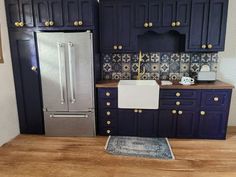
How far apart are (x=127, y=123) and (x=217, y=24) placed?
195cm

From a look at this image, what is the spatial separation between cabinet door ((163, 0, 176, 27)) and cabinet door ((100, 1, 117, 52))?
0.73m

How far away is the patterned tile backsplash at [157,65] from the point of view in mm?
2998

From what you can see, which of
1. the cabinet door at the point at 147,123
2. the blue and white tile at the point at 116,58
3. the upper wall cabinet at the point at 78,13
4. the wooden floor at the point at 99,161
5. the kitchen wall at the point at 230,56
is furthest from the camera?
the blue and white tile at the point at 116,58

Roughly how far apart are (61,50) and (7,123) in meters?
1.37

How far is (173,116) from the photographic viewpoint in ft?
8.80

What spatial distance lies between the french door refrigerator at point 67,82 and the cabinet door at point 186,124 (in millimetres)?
1308

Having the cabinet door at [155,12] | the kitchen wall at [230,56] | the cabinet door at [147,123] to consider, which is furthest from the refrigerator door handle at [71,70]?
the kitchen wall at [230,56]

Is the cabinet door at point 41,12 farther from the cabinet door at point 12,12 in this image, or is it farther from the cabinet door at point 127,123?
the cabinet door at point 127,123

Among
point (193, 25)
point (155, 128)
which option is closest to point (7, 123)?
point (155, 128)

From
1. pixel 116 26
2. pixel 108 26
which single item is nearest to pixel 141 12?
pixel 116 26

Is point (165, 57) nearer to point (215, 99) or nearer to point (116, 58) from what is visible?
point (116, 58)

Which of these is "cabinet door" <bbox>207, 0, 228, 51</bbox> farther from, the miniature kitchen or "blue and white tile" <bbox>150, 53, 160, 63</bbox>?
"blue and white tile" <bbox>150, 53, 160, 63</bbox>

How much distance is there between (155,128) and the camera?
2.76 m

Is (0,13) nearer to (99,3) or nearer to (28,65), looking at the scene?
(28,65)
